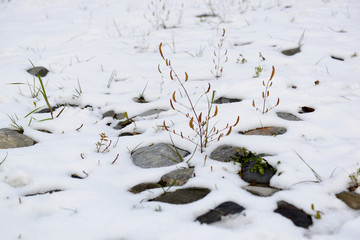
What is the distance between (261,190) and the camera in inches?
60.7

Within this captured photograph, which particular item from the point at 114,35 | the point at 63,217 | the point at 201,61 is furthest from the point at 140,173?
the point at 114,35

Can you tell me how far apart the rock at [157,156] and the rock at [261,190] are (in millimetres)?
534

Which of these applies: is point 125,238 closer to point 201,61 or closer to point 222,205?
point 222,205

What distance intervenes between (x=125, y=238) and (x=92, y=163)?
2.38 ft

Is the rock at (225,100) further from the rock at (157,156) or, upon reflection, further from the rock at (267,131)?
the rock at (157,156)

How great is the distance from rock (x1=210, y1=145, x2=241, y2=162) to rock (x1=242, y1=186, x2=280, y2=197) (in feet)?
1.00

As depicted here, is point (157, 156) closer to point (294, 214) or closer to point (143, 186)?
point (143, 186)

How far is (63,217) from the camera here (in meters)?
1.41

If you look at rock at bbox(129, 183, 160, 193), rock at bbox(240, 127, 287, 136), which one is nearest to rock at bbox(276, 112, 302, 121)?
rock at bbox(240, 127, 287, 136)

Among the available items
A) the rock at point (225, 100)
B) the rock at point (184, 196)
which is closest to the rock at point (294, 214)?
the rock at point (184, 196)

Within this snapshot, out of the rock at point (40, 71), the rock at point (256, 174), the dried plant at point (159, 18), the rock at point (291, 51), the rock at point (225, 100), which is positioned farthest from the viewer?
the dried plant at point (159, 18)

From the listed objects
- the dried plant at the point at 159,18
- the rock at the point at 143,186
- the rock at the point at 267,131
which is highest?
the dried plant at the point at 159,18

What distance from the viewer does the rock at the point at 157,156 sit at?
1.88 metres

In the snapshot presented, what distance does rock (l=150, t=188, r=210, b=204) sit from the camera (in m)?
1.53
